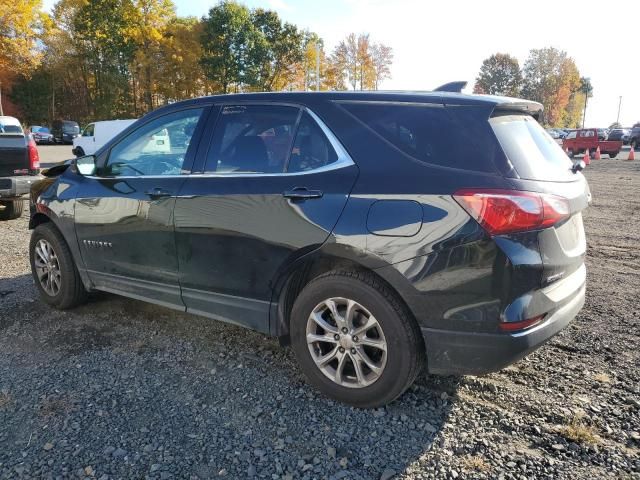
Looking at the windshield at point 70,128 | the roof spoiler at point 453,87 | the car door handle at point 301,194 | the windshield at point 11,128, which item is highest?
the windshield at point 70,128

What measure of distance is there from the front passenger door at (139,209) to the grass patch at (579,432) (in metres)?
2.52

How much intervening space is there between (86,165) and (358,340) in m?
2.81

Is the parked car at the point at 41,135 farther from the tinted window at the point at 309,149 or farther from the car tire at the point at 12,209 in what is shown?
the tinted window at the point at 309,149

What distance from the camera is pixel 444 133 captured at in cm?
266

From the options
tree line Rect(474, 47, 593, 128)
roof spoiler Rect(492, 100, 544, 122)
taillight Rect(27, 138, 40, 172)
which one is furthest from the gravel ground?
tree line Rect(474, 47, 593, 128)

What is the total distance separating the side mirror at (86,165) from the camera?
414cm

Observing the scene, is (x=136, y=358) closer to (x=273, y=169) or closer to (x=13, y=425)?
(x=13, y=425)

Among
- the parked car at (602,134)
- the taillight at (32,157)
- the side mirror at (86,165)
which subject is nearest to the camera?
the side mirror at (86,165)

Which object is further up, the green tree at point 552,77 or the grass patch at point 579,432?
the green tree at point 552,77

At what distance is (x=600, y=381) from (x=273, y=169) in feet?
7.97

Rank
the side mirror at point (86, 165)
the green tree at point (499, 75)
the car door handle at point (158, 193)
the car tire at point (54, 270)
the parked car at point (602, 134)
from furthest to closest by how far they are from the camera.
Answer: the green tree at point (499, 75)
the parked car at point (602, 134)
the car tire at point (54, 270)
the side mirror at point (86, 165)
the car door handle at point (158, 193)

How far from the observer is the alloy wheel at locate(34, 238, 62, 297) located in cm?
444

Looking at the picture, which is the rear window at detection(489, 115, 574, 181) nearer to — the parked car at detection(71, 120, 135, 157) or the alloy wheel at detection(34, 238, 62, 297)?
the alloy wheel at detection(34, 238, 62, 297)

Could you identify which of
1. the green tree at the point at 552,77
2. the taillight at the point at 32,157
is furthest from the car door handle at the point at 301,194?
the green tree at the point at 552,77
